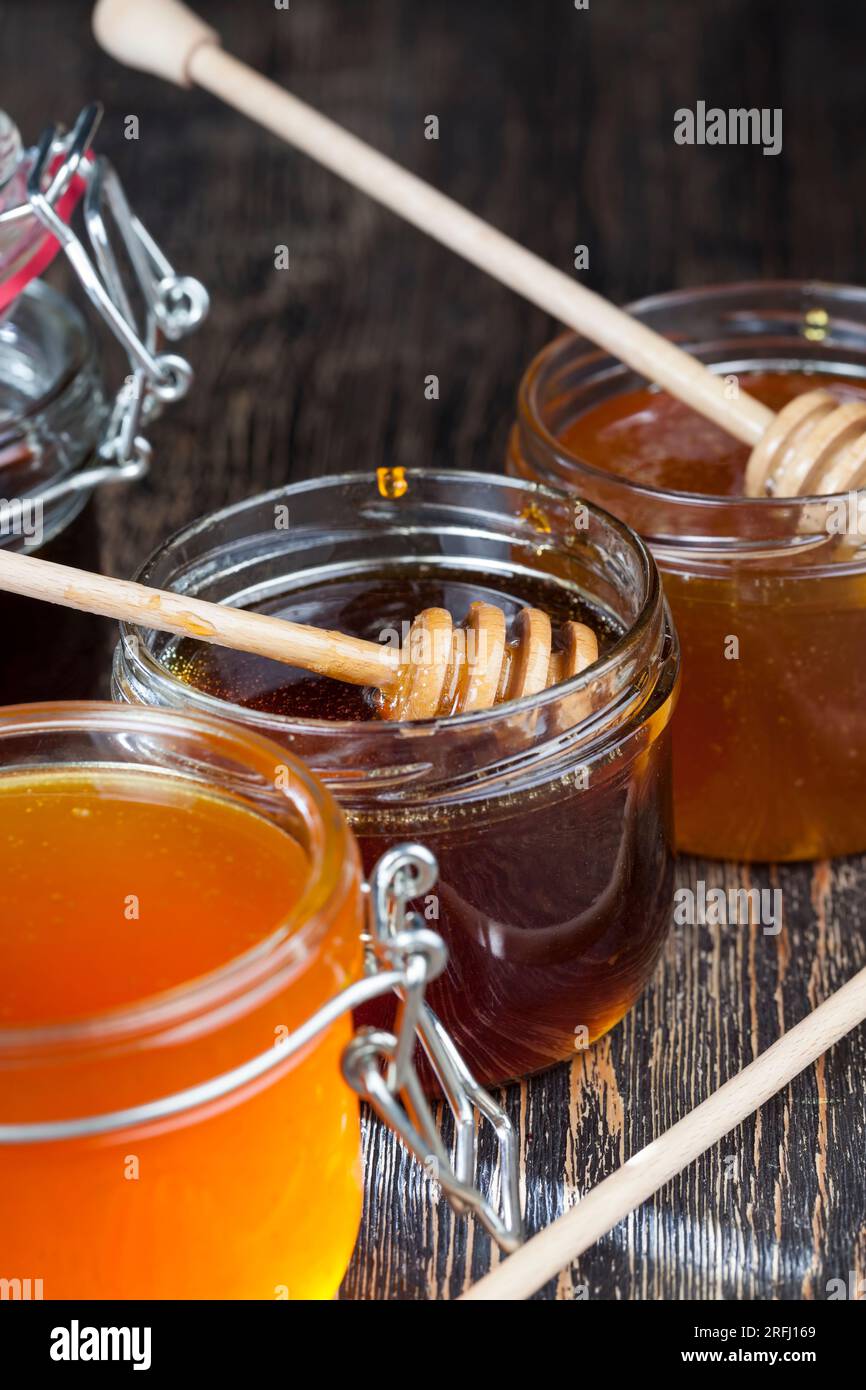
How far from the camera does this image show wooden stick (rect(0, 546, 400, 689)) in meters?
0.84

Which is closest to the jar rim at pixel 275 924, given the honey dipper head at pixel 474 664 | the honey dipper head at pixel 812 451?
the honey dipper head at pixel 474 664

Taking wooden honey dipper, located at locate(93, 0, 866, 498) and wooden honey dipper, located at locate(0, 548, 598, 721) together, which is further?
wooden honey dipper, located at locate(93, 0, 866, 498)

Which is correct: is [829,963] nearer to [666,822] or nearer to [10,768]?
[666,822]

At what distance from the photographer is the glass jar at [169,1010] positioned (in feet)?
2.12

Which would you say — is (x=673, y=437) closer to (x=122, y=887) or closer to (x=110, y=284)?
(x=110, y=284)

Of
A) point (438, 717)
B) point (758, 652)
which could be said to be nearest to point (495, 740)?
point (438, 717)

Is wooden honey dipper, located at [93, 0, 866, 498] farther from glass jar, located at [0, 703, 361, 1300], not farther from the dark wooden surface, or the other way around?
glass jar, located at [0, 703, 361, 1300]

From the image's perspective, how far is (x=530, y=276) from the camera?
3.72 feet

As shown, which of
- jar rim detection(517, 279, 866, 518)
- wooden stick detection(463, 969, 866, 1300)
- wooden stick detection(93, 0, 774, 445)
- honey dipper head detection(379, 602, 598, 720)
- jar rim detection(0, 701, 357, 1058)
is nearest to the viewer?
jar rim detection(0, 701, 357, 1058)

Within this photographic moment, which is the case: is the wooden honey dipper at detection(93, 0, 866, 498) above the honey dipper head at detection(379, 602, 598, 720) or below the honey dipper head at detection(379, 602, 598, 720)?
above

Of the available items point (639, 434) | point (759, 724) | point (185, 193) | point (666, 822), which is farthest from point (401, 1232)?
point (185, 193)

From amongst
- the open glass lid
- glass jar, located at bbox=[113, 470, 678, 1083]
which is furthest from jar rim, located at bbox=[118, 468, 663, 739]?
the open glass lid

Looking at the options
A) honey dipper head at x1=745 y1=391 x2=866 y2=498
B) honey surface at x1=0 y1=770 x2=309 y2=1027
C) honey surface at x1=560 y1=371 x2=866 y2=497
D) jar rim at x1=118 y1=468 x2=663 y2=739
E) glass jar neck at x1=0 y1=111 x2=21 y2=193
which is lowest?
honey surface at x1=0 y1=770 x2=309 y2=1027

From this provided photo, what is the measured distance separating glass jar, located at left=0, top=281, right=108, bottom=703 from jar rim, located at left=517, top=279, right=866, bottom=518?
0.25m
